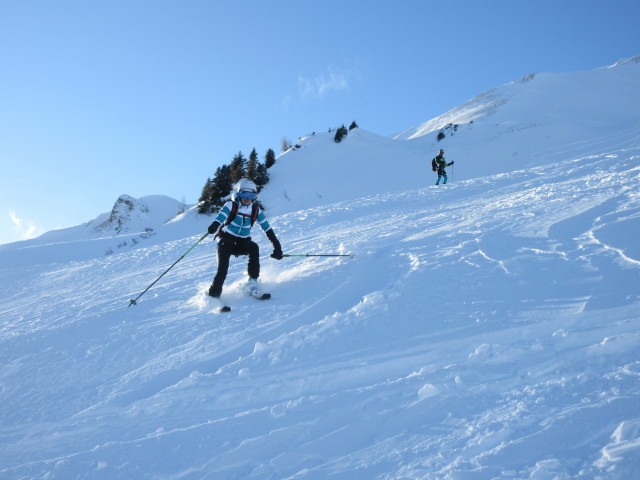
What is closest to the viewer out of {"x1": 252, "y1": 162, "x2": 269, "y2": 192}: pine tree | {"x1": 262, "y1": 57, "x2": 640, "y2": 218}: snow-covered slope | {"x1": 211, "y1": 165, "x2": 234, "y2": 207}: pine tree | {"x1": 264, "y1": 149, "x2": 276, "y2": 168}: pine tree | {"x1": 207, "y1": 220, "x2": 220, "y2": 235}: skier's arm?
{"x1": 207, "y1": 220, "x2": 220, "y2": 235}: skier's arm

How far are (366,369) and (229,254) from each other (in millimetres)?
3217

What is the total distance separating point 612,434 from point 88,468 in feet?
11.3

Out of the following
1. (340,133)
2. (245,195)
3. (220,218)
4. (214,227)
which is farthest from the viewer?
(340,133)

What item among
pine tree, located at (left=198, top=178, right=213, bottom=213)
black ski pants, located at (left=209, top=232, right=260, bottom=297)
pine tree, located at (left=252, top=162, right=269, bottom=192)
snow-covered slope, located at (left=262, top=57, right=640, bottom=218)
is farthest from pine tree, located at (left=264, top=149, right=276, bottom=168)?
black ski pants, located at (left=209, top=232, right=260, bottom=297)

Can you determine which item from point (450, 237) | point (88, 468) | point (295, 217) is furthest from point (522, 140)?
point (88, 468)

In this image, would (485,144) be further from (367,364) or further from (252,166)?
(367,364)

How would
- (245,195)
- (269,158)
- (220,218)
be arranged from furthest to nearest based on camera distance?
(269,158) → (245,195) → (220,218)

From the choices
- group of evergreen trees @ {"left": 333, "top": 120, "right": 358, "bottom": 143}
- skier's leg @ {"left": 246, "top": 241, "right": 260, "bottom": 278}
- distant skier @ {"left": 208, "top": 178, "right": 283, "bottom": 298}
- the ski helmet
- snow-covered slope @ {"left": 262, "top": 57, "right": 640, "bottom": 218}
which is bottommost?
skier's leg @ {"left": 246, "top": 241, "right": 260, "bottom": 278}

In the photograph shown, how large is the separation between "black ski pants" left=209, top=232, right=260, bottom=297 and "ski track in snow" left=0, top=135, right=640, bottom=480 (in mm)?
329

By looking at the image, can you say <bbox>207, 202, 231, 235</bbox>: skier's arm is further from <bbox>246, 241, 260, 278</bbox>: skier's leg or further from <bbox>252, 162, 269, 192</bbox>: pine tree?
<bbox>252, 162, 269, 192</bbox>: pine tree

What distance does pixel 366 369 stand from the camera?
3393mm

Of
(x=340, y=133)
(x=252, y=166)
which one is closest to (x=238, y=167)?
(x=252, y=166)

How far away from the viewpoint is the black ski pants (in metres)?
5.64

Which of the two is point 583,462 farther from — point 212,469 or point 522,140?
point 522,140
